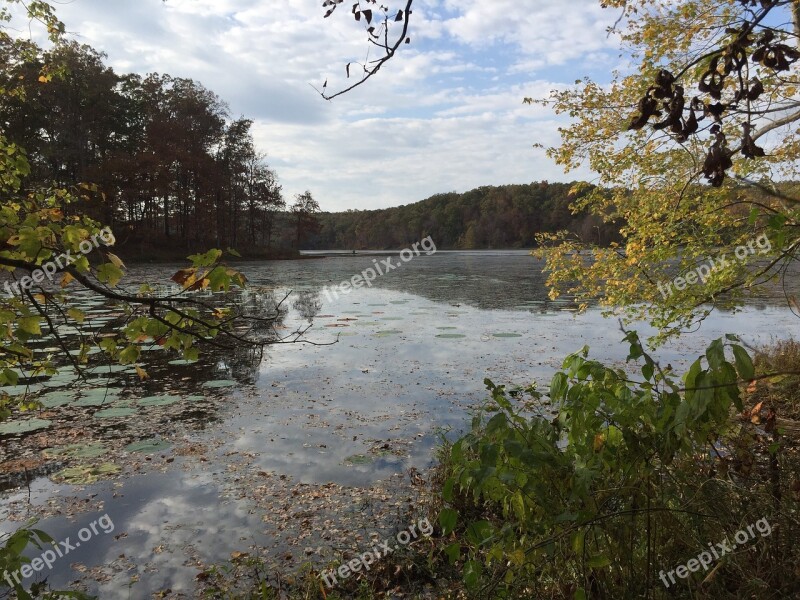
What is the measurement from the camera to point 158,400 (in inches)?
273

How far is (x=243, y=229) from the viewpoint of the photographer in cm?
Answer: 5222

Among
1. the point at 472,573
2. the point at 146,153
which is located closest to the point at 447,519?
the point at 472,573

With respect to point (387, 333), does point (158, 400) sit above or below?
below

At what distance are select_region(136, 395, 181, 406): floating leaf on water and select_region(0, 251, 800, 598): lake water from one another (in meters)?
0.04

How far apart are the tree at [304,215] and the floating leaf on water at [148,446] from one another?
5295 centimetres

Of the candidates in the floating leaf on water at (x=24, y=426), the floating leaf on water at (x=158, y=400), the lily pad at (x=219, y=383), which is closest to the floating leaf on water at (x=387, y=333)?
the lily pad at (x=219, y=383)

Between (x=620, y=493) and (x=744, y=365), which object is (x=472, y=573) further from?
(x=744, y=365)

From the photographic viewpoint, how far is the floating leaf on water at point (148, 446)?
522cm

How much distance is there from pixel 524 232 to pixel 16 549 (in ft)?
274

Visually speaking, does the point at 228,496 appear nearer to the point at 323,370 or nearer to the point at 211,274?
the point at 211,274

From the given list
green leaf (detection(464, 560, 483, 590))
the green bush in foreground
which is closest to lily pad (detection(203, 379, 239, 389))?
the green bush in foreground

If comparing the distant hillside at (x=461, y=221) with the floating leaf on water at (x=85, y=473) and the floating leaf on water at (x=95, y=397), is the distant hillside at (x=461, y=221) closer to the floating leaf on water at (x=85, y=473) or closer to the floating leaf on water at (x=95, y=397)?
the floating leaf on water at (x=95, y=397)

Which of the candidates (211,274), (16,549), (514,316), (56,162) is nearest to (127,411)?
(16,549)

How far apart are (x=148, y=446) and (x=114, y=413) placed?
1352 millimetres
